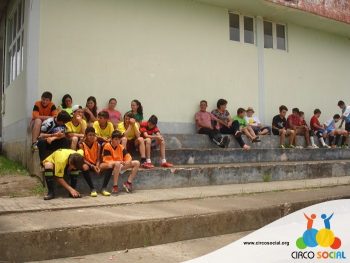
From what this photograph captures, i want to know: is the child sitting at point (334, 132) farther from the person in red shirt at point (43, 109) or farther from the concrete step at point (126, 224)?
the person in red shirt at point (43, 109)

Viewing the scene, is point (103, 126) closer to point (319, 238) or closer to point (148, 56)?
Result: point (148, 56)

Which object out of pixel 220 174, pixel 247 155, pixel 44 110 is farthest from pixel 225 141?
pixel 44 110

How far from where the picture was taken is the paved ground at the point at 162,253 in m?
3.77

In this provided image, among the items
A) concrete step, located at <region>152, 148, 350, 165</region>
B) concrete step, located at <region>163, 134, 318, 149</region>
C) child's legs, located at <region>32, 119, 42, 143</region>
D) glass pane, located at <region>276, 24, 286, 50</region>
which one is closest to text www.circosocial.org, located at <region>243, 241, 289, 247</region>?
child's legs, located at <region>32, 119, 42, 143</region>

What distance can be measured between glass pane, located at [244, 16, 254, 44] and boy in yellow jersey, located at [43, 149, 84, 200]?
700 cm

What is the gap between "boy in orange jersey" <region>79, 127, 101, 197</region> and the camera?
579 centimetres

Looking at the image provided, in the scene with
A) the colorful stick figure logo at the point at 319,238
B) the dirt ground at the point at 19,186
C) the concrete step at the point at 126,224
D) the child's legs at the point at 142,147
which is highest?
the child's legs at the point at 142,147

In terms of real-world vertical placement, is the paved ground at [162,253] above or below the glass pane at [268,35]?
below

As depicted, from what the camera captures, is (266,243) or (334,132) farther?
(334,132)

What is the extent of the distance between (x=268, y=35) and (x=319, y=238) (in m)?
10.4

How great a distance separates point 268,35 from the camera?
11547mm

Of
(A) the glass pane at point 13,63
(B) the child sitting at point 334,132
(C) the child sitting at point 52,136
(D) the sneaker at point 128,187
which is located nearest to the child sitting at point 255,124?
(B) the child sitting at point 334,132

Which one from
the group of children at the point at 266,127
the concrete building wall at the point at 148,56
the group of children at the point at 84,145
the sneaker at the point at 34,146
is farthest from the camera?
the group of children at the point at 266,127

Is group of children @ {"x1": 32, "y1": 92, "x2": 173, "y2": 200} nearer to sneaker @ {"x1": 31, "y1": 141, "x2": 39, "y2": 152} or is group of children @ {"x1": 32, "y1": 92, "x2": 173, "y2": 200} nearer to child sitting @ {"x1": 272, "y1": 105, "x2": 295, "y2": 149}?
sneaker @ {"x1": 31, "y1": 141, "x2": 39, "y2": 152}
